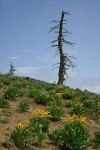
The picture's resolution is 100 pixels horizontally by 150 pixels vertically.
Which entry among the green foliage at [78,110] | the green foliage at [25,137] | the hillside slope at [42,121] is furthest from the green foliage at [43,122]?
the green foliage at [78,110]

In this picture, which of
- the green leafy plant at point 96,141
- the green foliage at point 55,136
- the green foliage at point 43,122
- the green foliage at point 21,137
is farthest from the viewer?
the green foliage at point 43,122

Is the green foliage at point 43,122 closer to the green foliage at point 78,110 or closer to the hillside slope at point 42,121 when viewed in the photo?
the hillside slope at point 42,121

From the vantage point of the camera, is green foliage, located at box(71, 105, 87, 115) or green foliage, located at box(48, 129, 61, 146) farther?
green foliage, located at box(71, 105, 87, 115)

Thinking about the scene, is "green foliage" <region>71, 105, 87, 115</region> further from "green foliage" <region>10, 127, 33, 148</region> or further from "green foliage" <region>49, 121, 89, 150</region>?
"green foliage" <region>10, 127, 33, 148</region>

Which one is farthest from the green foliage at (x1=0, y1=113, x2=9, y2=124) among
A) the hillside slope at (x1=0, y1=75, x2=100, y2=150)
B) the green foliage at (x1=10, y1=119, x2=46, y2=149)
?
the green foliage at (x1=10, y1=119, x2=46, y2=149)

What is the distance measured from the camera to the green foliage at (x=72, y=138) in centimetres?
1067

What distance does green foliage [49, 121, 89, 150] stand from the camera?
10.7m

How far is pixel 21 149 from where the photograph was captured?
10.1 meters

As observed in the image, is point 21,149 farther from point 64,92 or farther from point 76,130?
point 64,92

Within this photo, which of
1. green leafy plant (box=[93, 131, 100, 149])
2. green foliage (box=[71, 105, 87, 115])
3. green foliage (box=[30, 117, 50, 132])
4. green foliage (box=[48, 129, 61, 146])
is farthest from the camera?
green foliage (box=[71, 105, 87, 115])

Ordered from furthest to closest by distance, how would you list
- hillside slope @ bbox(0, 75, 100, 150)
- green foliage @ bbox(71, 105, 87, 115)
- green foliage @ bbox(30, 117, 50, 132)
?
green foliage @ bbox(71, 105, 87, 115) < green foliage @ bbox(30, 117, 50, 132) < hillside slope @ bbox(0, 75, 100, 150)

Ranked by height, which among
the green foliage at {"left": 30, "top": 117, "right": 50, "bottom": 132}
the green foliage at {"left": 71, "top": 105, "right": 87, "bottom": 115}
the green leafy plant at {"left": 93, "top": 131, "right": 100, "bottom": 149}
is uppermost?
the green foliage at {"left": 71, "top": 105, "right": 87, "bottom": 115}

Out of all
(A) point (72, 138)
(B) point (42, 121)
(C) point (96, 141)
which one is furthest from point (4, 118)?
(C) point (96, 141)

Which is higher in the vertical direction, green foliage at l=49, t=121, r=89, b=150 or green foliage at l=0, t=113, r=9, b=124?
green foliage at l=0, t=113, r=9, b=124
